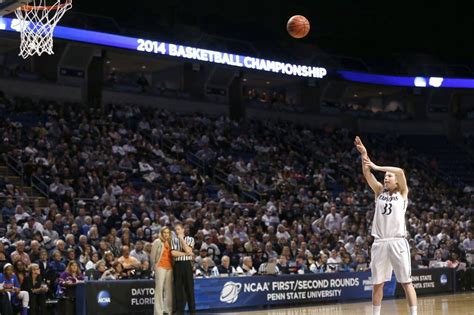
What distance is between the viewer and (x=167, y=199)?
23703mm

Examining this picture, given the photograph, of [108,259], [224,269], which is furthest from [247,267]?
[108,259]

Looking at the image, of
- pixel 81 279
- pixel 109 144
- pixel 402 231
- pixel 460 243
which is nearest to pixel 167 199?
pixel 109 144

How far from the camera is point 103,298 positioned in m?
15.8

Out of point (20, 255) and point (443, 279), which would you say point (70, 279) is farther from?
point (443, 279)

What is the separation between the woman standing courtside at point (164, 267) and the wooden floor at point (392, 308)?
190 centimetres

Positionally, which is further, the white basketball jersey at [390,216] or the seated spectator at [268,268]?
the seated spectator at [268,268]

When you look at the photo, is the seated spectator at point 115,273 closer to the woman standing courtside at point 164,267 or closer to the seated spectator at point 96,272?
the seated spectator at point 96,272

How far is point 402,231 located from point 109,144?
1615 cm

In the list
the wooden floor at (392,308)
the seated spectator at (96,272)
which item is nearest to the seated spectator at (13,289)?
the seated spectator at (96,272)

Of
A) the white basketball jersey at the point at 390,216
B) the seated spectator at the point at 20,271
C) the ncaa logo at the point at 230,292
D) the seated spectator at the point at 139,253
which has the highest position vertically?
the white basketball jersey at the point at 390,216

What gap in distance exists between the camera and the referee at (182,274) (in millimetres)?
15609

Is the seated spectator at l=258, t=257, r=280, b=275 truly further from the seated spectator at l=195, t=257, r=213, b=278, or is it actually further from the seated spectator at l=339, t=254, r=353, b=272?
the seated spectator at l=339, t=254, r=353, b=272

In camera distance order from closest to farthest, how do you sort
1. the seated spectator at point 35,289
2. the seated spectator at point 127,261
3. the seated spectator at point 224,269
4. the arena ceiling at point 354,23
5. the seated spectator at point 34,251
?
the seated spectator at point 35,289
the seated spectator at point 34,251
the seated spectator at point 127,261
the seated spectator at point 224,269
the arena ceiling at point 354,23

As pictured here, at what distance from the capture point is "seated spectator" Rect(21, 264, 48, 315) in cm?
1509
